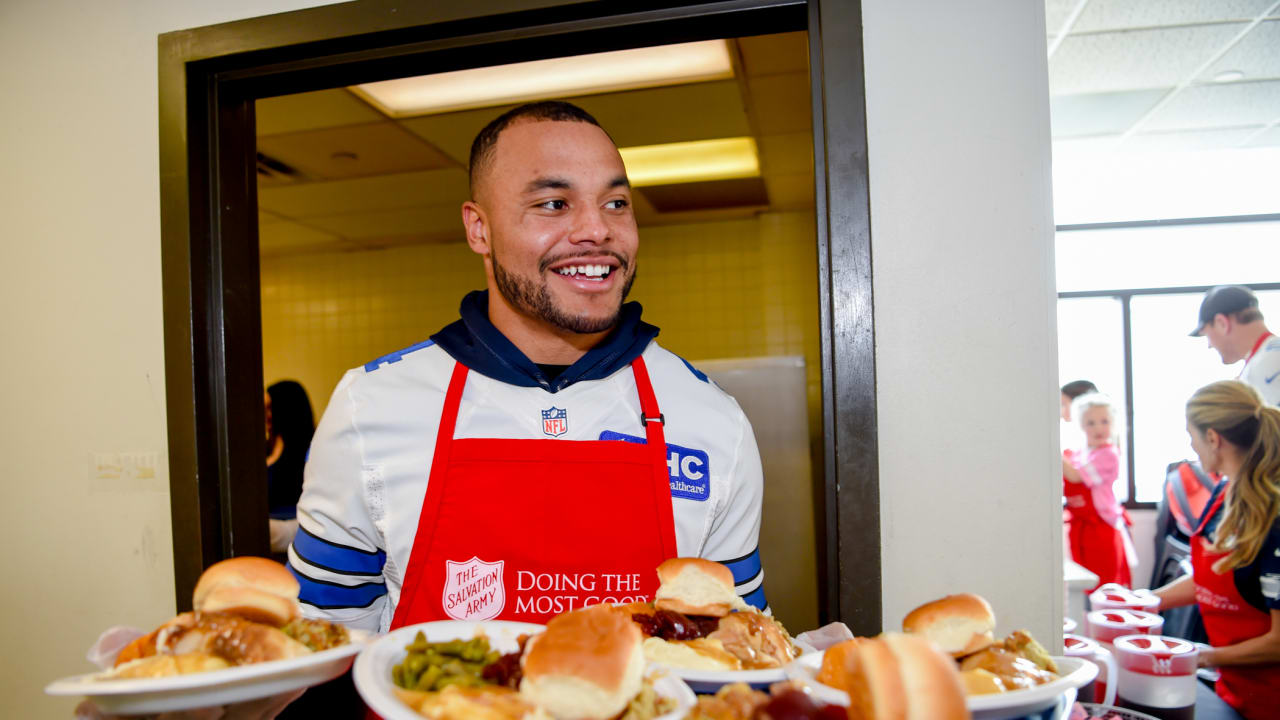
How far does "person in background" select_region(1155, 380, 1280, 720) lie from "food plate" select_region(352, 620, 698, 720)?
2965 millimetres

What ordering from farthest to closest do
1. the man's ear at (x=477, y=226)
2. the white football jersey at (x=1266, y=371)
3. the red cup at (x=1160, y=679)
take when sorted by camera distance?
the white football jersey at (x=1266, y=371) < the red cup at (x=1160, y=679) < the man's ear at (x=477, y=226)

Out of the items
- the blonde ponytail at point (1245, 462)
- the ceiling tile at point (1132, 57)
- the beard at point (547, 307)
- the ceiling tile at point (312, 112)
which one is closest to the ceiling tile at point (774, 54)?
the ceiling tile at point (1132, 57)

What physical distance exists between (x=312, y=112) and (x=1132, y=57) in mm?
4354

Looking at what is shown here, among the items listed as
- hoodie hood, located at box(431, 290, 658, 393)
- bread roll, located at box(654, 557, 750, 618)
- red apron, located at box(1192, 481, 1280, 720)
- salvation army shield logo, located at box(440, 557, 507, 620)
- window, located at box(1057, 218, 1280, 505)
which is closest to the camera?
bread roll, located at box(654, 557, 750, 618)

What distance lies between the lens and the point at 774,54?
333cm

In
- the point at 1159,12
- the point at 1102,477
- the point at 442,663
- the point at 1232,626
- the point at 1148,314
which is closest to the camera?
the point at 442,663

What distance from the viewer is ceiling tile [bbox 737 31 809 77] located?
315cm

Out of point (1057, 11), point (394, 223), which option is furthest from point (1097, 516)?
point (394, 223)

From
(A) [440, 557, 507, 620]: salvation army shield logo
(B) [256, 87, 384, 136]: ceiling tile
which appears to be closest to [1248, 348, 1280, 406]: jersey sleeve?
(A) [440, 557, 507, 620]: salvation army shield logo

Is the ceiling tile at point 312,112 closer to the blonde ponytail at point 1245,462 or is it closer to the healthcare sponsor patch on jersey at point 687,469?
the healthcare sponsor patch on jersey at point 687,469

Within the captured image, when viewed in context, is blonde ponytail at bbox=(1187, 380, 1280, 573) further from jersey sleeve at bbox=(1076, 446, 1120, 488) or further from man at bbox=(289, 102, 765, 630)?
man at bbox=(289, 102, 765, 630)

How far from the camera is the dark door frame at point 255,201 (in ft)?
5.11

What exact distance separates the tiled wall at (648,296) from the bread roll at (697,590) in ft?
16.8

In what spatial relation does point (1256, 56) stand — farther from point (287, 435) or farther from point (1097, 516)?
point (287, 435)
